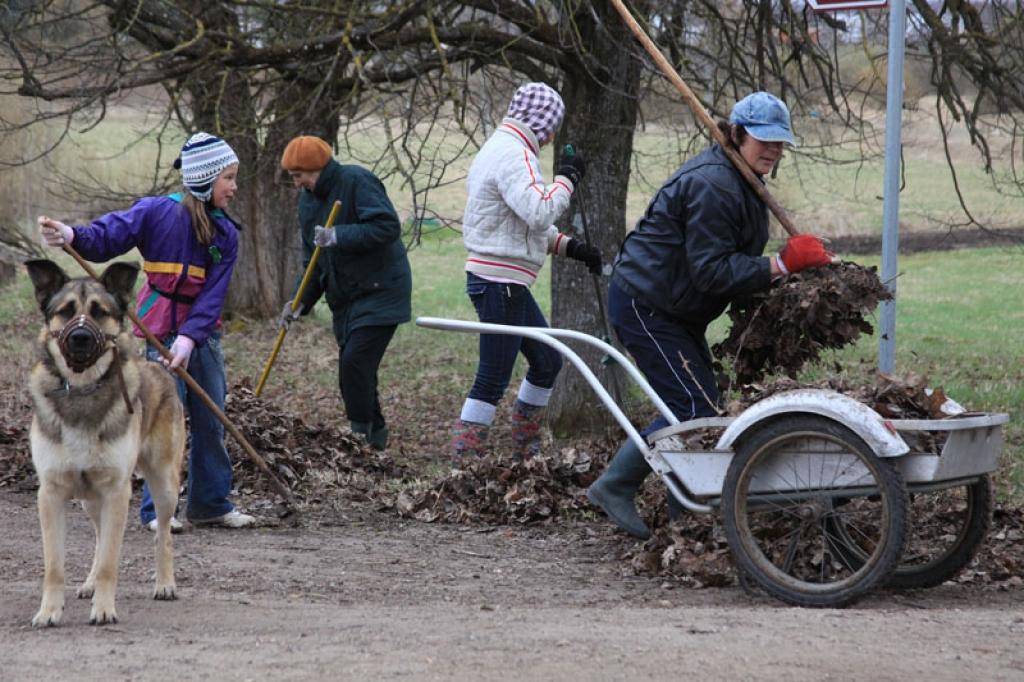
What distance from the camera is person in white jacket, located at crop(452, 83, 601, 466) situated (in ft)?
24.5

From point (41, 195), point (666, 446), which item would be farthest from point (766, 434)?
point (41, 195)

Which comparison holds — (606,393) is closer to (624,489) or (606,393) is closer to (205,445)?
(624,489)

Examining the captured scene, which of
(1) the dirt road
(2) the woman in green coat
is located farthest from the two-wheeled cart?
(2) the woman in green coat

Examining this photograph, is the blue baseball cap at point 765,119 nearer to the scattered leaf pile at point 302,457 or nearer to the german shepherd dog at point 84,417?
the german shepherd dog at point 84,417

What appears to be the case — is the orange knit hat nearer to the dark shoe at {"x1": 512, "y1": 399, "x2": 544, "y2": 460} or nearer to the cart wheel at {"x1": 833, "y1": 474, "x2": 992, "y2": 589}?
the dark shoe at {"x1": 512, "y1": 399, "x2": 544, "y2": 460}

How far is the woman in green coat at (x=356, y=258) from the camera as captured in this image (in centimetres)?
866

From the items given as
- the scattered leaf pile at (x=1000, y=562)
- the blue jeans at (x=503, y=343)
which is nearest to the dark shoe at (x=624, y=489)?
the blue jeans at (x=503, y=343)

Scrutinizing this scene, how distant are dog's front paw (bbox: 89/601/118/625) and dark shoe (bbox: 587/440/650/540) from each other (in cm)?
245

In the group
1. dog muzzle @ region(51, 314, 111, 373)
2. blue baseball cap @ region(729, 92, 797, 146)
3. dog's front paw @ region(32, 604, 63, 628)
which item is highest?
blue baseball cap @ region(729, 92, 797, 146)

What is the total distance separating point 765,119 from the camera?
5.95 meters

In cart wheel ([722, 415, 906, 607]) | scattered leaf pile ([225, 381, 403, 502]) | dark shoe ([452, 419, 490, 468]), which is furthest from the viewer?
scattered leaf pile ([225, 381, 403, 502])

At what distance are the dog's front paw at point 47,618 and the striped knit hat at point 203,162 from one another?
239 cm

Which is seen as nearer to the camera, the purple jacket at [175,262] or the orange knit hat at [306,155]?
the purple jacket at [175,262]

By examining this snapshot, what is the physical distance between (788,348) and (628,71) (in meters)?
4.39
